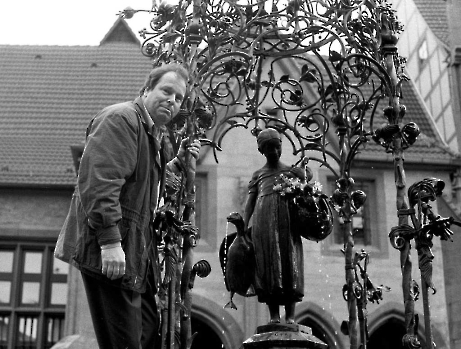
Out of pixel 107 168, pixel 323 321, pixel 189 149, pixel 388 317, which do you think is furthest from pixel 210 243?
pixel 107 168

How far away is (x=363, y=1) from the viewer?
23.6ft

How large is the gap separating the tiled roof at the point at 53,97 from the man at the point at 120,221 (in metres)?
13.8

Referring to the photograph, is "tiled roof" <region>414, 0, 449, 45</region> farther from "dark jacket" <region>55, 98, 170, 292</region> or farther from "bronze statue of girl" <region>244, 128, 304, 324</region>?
"dark jacket" <region>55, 98, 170, 292</region>

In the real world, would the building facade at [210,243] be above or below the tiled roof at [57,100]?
below

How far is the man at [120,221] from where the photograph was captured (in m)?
3.78

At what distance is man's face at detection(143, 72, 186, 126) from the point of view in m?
4.29

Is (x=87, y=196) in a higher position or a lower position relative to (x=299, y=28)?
lower

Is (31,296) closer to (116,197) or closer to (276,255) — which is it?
(276,255)

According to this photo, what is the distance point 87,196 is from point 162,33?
11.1 ft

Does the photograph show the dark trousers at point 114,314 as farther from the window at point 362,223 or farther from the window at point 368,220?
the window at point 362,223

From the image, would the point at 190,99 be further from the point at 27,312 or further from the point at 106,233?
the point at 27,312

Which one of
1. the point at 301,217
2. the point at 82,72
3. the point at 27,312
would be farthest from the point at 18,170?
the point at 301,217

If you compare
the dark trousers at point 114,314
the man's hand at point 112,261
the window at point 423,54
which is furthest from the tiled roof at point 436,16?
the man's hand at point 112,261

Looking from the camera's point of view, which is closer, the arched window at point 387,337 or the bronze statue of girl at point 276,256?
the bronze statue of girl at point 276,256
